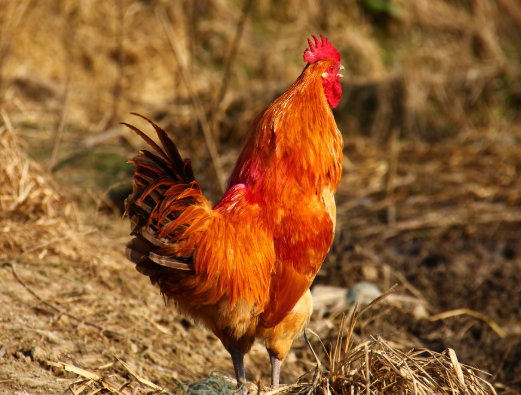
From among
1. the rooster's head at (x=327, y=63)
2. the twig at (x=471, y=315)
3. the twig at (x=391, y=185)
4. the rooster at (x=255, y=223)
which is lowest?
the twig at (x=471, y=315)

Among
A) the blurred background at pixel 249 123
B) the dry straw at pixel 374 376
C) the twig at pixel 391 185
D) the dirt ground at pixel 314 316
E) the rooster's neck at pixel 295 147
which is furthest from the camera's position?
the twig at pixel 391 185

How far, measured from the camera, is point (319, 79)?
3191 mm

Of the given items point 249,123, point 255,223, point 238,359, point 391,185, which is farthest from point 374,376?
point 249,123

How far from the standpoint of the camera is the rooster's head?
3.26 meters

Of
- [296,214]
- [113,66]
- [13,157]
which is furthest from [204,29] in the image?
[296,214]

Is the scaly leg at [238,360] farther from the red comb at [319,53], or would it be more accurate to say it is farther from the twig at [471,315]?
the twig at [471,315]

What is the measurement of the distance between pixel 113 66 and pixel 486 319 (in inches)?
309

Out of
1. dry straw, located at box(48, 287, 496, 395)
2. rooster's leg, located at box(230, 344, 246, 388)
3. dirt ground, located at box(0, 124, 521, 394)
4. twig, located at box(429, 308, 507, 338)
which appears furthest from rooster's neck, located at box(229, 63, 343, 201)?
twig, located at box(429, 308, 507, 338)

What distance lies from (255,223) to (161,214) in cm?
58

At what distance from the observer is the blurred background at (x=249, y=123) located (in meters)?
3.91

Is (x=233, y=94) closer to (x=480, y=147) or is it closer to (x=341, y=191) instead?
(x=341, y=191)

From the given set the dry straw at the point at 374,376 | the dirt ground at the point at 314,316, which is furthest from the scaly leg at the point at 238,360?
the dirt ground at the point at 314,316

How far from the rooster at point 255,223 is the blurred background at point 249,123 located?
→ 0.84m

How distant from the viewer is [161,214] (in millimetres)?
2432
